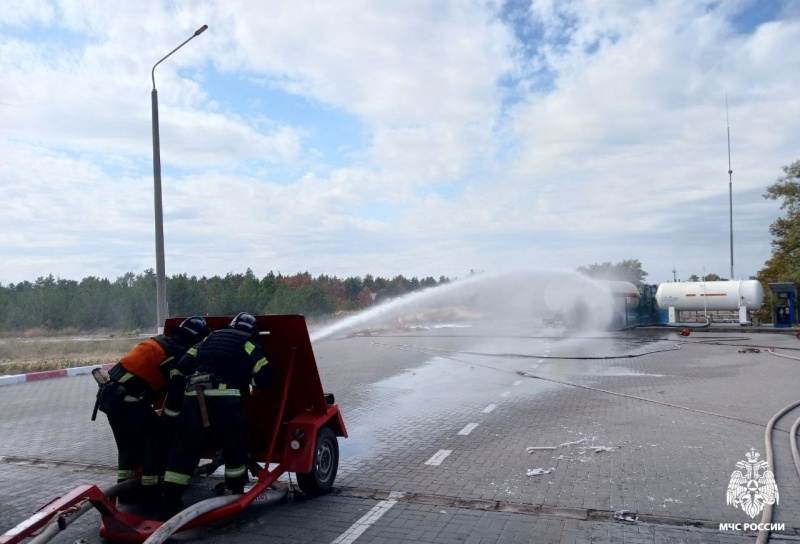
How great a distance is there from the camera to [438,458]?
6.83 meters

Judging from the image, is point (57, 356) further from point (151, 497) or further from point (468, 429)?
point (151, 497)

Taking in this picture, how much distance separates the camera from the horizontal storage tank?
30.7m

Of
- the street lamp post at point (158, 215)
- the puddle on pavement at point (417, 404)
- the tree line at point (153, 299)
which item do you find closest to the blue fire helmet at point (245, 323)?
the puddle on pavement at point (417, 404)

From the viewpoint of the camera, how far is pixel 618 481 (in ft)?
19.0

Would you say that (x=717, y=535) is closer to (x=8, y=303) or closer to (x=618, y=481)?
(x=618, y=481)

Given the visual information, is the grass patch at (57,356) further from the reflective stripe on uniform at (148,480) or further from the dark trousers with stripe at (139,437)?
the reflective stripe on uniform at (148,480)

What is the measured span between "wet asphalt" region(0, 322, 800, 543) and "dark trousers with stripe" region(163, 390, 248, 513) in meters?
0.39

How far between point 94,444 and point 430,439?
4359 millimetres

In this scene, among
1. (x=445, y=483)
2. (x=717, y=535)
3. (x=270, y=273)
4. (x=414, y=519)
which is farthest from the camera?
(x=270, y=273)

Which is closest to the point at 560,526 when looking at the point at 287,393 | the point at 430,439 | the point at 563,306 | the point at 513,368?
the point at 287,393

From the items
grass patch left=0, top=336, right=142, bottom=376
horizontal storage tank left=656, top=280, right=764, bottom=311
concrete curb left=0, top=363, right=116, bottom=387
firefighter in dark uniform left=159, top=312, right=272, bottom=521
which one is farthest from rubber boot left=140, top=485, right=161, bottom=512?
horizontal storage tank left=656, top=280, right=764, bottom=311

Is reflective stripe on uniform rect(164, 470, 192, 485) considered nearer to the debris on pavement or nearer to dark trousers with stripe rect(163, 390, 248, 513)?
dark trousers with stripe rect(163, 390, 248, 513)

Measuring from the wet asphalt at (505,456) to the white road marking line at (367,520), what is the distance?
0.08 ft

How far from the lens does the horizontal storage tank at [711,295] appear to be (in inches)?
1209
